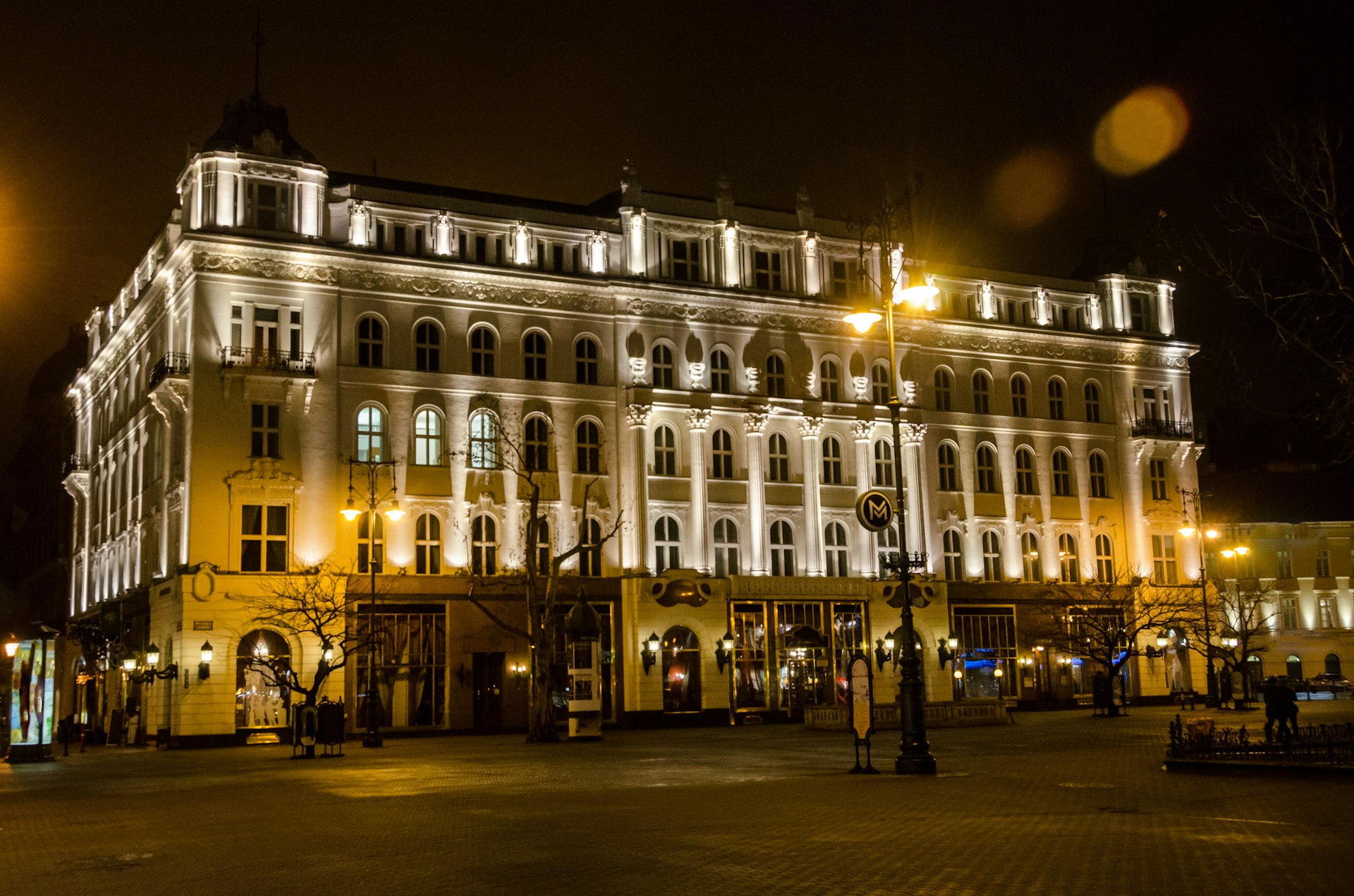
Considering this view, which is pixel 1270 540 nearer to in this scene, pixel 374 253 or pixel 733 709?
pixel 733 709

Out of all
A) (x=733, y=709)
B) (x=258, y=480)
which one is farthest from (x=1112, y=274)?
(x=258, y=480)

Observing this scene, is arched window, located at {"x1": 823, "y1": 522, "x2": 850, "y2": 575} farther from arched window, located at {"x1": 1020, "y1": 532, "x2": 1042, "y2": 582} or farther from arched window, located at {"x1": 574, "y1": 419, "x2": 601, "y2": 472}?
arched window, located at {"x1": 574, "y1": 419, "x2": 601, "y2": 472}

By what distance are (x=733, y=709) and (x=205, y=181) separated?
28.5 meters

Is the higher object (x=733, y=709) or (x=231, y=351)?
(x=231, y=351)

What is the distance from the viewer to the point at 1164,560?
66.3m

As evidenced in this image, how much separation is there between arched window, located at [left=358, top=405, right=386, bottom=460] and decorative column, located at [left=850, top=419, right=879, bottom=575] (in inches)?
817

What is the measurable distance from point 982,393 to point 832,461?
9.24 meters

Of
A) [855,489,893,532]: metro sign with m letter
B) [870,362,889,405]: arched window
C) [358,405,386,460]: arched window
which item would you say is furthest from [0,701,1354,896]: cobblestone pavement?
[870,362,889,405]: arched window

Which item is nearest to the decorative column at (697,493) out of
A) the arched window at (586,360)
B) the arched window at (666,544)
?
the arched window at (666,544)

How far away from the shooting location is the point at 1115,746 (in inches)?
1268

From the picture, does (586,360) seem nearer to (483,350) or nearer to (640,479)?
(483,350)

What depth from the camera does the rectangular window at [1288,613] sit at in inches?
3135

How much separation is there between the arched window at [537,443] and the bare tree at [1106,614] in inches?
913

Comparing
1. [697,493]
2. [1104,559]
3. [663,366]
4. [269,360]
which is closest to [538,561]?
[697,493]
